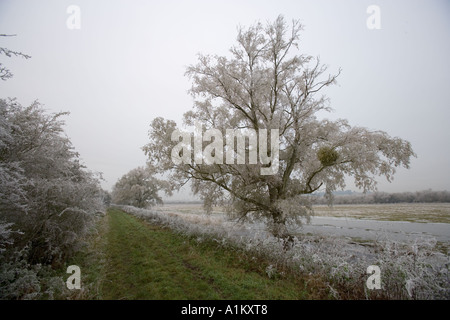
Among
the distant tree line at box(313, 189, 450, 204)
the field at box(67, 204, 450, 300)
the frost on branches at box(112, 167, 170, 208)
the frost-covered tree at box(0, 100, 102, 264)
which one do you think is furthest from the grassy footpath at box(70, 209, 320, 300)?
the distant tree line at box(313, 189, 450, 204)

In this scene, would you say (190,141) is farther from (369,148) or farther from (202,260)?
(369,148)

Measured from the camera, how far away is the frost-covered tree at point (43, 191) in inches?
235

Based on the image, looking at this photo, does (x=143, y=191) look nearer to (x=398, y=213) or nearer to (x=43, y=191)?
(x=43, y=191)

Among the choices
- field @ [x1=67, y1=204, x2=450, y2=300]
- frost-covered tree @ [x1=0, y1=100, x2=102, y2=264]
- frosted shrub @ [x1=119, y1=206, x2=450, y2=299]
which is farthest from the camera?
frost-covered tree @ [x1=0, y1=100, x2=102, y2=264]

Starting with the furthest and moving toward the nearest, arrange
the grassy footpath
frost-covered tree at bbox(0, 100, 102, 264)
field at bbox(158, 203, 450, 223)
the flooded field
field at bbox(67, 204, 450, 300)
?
1. field at bbox(158, 203, 450, 223)
2. the flooded field
3. frost-covered tree at bbox(0, 100, 102, 264)
4. the grassy footpath
5. field at bbox(67, 204, 450, 300)

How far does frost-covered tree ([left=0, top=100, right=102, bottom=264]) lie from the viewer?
5.96 m

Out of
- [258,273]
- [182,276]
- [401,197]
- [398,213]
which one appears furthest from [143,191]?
[401,197]

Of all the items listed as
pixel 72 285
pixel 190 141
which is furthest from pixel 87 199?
pixel 190 141

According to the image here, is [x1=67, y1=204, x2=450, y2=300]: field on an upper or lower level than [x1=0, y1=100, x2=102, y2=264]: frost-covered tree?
lower

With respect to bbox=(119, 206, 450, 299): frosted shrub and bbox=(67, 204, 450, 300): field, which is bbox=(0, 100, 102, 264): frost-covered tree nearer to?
bbox=(67, 204, 450, 300): field

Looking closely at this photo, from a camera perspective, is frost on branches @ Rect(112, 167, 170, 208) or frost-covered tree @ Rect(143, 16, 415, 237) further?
frost on branches @ Rect(112, 167, 170, 208)

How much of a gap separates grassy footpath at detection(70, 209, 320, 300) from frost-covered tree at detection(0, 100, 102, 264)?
1355 millimetres

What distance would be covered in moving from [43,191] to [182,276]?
533 cm

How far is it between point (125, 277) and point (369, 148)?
11133mm
